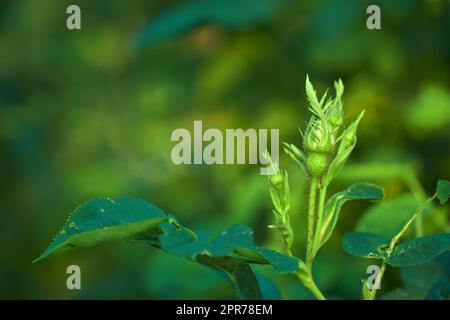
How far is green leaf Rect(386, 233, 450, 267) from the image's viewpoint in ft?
2.09

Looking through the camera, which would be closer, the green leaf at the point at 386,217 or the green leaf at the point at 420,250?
the green leaf at the point at 420,250

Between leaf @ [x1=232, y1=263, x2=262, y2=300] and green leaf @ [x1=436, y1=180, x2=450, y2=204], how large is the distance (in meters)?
0.16

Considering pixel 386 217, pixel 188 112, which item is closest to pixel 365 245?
pixel 386 217

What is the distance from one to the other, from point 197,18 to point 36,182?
89cm

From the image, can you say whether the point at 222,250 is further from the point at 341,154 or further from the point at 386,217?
the point at 386,217

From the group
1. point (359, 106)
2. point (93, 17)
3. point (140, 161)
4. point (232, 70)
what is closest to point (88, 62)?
point (93, 17)

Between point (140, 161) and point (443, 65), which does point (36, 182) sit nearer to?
point (140, 161)

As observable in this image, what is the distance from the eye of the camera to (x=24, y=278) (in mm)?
2307

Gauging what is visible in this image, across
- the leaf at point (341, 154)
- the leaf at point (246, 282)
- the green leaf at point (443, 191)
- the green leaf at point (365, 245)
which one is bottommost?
the leaf at point (246, 282)

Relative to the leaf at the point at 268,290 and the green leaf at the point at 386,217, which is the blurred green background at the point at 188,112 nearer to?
the green leaf at the point at 386,217

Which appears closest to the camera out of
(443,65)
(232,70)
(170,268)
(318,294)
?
(318,294)

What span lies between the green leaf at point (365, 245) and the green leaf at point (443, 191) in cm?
6

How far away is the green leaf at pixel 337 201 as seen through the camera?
65 centimetres

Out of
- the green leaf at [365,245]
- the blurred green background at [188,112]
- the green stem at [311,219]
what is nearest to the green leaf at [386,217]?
the blurred green background at [188,112]
